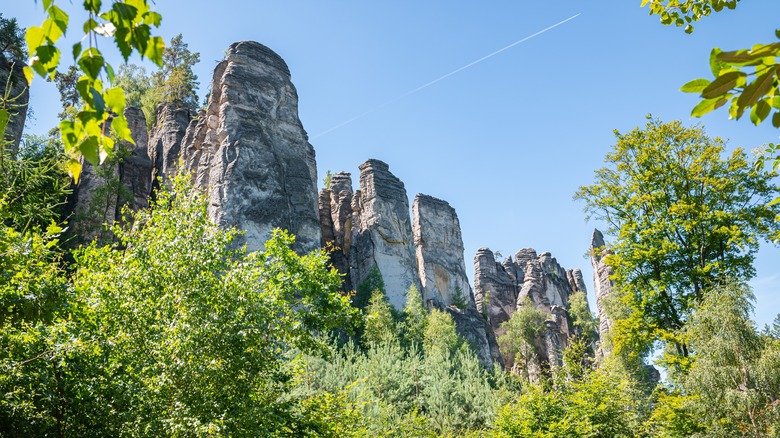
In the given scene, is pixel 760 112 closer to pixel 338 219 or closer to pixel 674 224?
pixel 674 224

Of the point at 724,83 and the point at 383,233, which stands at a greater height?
the point at 383,233

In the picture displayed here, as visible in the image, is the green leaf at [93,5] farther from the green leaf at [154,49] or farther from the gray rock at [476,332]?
the gray rock at [476,332]

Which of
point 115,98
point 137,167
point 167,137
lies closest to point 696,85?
point 115,98

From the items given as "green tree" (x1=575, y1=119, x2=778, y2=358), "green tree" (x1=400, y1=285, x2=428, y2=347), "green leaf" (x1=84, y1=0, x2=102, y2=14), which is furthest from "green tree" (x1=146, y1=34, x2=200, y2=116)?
→ "green leaf" (x1=84, y1=0, x2=102, y2=14)

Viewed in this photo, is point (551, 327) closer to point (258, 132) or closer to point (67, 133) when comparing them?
point (258, 132)

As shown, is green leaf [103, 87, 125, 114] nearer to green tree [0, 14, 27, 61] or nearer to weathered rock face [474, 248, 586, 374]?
green tree [0, 14, 27, 61]

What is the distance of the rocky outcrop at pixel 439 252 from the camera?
4809cm

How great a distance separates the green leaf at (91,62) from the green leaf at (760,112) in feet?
6.88

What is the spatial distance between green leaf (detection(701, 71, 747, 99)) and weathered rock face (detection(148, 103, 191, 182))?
130 feet

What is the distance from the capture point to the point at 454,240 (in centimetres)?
5181

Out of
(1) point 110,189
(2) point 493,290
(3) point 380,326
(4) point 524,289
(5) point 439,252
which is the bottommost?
(3) point 380,326

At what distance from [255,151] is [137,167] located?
9263mm

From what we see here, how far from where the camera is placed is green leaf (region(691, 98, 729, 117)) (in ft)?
6.45

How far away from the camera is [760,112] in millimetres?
2084
